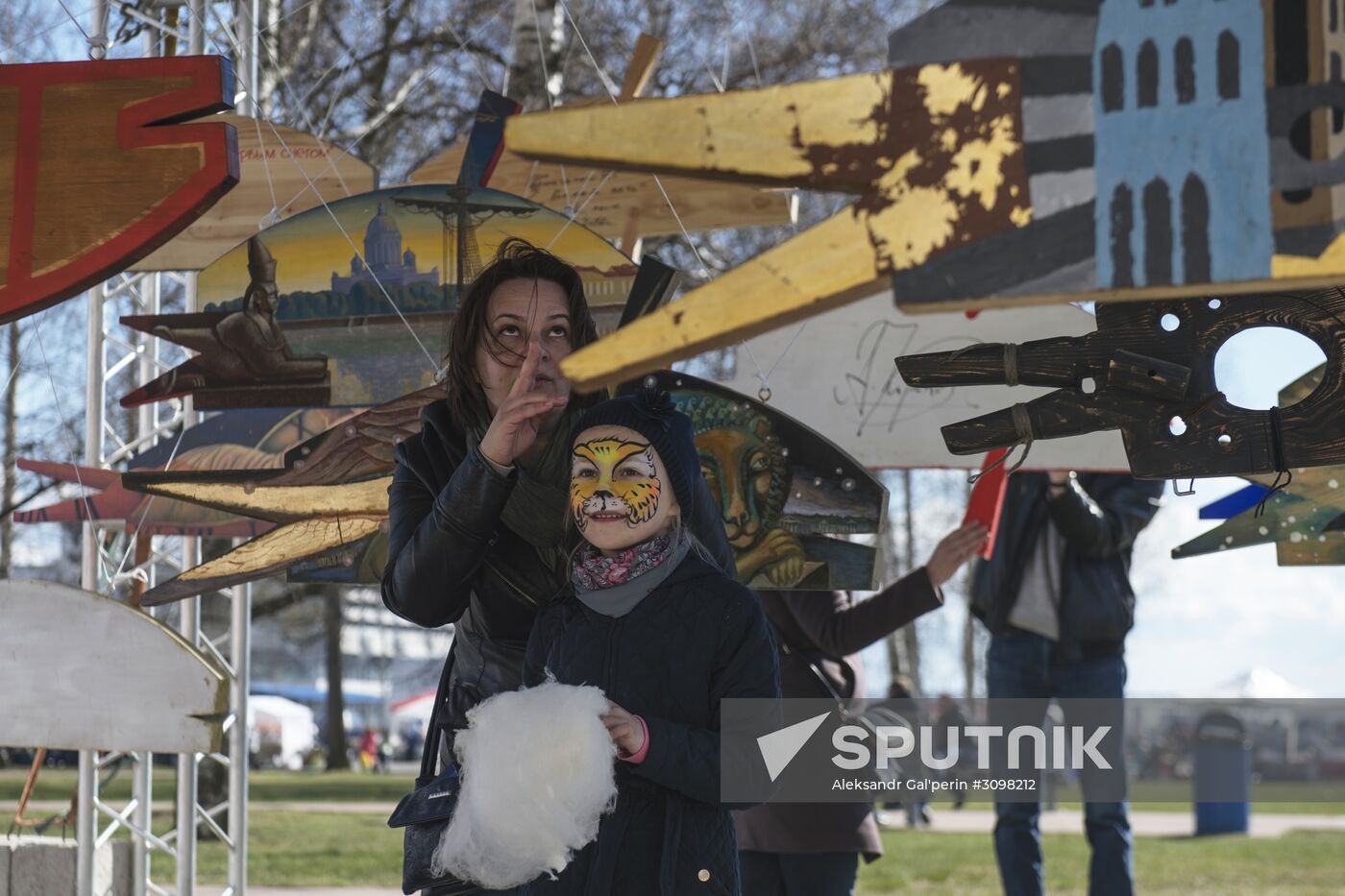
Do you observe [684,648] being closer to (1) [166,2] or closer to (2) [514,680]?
(2) [514,680]

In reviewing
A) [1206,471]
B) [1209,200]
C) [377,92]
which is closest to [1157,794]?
[1206,471]

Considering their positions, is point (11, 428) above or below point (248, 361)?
above

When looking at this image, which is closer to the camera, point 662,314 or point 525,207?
point 662,314

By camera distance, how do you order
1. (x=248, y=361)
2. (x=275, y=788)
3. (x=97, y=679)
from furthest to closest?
(x=275, y=788) < (x=248, y=361) < (x=97, y=679)

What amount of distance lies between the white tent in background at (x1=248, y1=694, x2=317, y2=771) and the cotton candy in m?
34.2

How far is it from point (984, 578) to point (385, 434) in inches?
87.5

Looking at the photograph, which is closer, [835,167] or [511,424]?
[835,167]

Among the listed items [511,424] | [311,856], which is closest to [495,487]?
[511,424]

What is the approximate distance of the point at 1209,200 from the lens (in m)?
1.85

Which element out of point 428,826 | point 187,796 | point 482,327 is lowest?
point 187,796

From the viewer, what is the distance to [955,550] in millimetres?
4355

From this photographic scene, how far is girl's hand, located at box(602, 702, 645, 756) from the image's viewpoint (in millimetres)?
2293

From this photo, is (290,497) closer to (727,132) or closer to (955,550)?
(955,550)

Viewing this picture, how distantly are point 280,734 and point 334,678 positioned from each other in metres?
12.0
